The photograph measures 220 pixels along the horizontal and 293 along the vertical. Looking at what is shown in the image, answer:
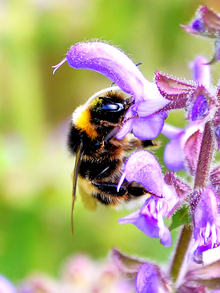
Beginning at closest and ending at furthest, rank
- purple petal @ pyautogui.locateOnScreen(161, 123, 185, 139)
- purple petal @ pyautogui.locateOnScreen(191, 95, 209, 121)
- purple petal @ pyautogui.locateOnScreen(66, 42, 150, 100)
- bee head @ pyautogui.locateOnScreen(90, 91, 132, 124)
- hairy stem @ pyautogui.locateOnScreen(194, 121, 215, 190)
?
purple petal @ pyautogui.locateOnScreen(191, 95, 209, 121) < hairy stem @ pyautogui.locateOnScreen(194, 121, 215, 190) < purple petal @ pyautogui.locateOnScreen(66, 42, 150, 100) < bee head @ pyautogui.locateOnScreen(90, 91, 132, 124) < purple petal @ pyautogui.locateOnScreen(161, 123, 185, 139)

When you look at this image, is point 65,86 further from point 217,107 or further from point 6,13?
point 217,107

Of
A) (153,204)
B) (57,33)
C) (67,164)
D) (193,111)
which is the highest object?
(193,111)

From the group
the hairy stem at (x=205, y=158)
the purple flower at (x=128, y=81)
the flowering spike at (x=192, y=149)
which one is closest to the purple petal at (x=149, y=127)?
the purple flower at (x=128, y=81)

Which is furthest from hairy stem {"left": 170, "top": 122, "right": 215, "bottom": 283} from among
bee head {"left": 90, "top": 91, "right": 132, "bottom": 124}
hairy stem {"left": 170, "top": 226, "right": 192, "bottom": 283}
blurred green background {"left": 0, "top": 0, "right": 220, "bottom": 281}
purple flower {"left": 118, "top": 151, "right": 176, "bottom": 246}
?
blurred green background {"left": 0, "top": 0, "right": 220, "bottom": 281}

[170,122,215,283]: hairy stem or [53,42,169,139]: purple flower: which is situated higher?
[53,42,169,139]: purple flower

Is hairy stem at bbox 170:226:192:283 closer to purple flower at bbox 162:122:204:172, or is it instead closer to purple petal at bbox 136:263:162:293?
purple petal at bbox 136:263:162:293

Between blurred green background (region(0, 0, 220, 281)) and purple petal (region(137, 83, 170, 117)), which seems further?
blurred green background (region(0, 0, 220, 281))

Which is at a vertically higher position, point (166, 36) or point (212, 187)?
point (212, 187)

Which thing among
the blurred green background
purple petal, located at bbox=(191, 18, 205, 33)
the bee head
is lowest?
the blurred green background

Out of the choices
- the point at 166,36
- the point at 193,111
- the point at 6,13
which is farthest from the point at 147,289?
the point at 166,36
